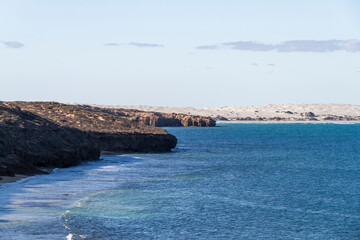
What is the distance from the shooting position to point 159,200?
31.2 metres

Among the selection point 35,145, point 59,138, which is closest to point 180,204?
point 35,145

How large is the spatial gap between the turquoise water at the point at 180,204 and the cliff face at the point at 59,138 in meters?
2.19

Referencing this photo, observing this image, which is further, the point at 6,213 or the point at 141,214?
the point at 141,214

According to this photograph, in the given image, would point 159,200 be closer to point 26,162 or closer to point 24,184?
point 24,184

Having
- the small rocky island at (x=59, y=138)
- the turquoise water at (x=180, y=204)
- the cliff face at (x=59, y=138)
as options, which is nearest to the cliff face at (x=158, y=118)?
the small rocky island at (x=59, y=138)

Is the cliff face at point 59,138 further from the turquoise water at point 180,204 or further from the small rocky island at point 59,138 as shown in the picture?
the turquoise water at point 180,204

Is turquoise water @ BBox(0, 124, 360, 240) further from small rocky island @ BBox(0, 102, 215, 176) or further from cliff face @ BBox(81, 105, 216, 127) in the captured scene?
cliff face @ BBox(81, 105, 216, 127)

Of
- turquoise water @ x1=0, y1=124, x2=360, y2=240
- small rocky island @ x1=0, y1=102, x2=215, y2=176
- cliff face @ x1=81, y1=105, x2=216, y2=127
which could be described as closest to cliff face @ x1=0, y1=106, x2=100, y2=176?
small rocky island @ x1=0, y1=102, x2=215, y2=176

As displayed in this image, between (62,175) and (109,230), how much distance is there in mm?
19175

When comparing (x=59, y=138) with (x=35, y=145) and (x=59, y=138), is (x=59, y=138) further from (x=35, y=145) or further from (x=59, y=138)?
(x=35, y=145)

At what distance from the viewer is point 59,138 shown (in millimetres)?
51031

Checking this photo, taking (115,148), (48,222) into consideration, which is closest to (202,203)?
(48,222)

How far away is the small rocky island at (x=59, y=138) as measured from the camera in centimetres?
4272

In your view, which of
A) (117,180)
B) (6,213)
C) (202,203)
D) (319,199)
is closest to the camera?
(6,213)
